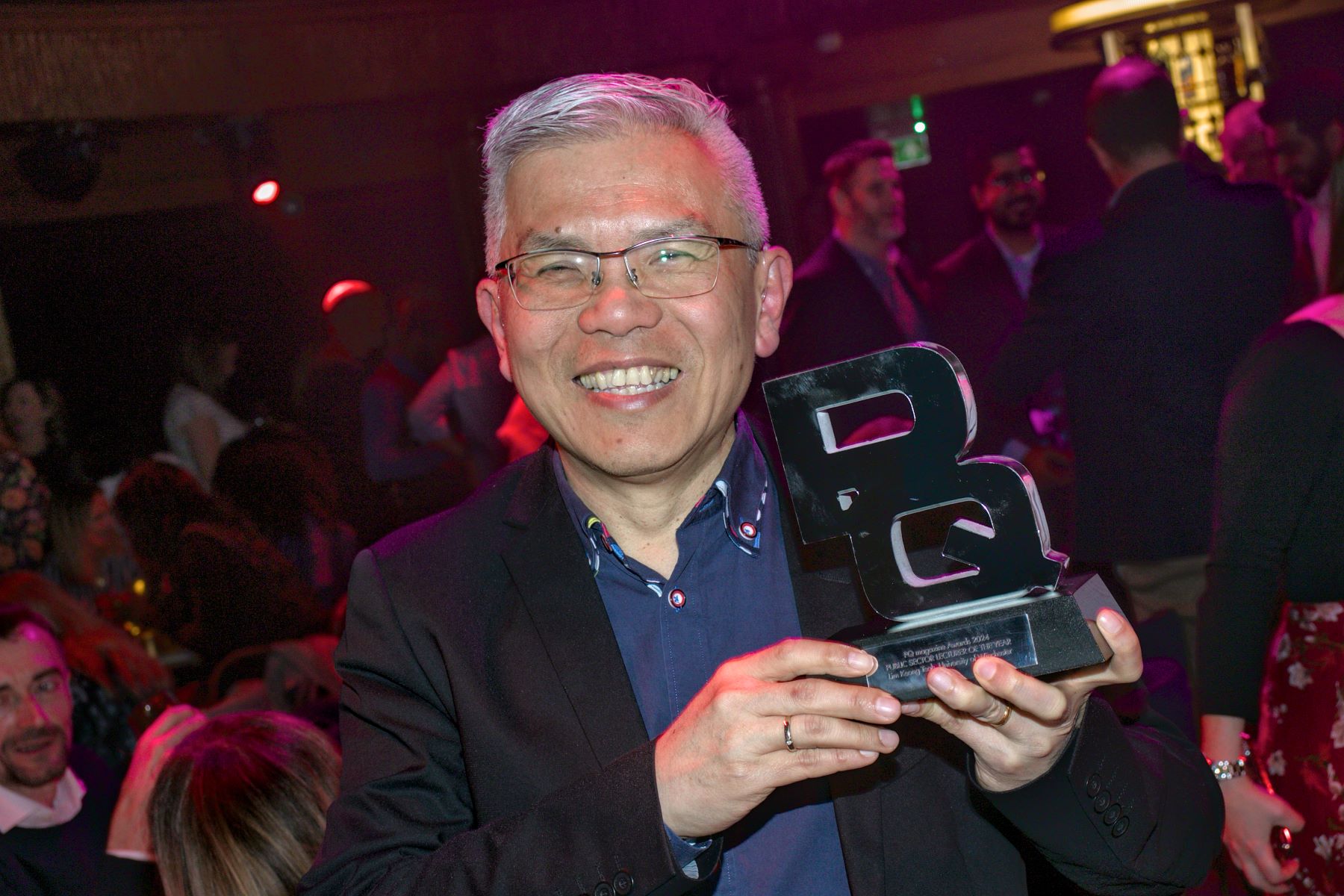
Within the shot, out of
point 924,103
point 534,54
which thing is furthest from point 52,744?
point 924,103

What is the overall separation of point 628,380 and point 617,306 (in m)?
0.09

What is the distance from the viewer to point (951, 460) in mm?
1174

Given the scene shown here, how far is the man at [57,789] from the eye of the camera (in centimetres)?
248

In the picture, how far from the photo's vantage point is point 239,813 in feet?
6.12

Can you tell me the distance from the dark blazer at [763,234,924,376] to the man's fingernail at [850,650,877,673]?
320cm

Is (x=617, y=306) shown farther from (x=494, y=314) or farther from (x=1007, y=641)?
(x=1007, y=641)

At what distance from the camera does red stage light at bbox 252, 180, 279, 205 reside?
507 centimetres

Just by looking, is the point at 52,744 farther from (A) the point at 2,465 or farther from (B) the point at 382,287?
(B) the point at 382,287

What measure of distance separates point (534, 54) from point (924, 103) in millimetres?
2668

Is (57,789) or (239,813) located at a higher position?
(239,813)

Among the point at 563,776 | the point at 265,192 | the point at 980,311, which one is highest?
the point at 265,192

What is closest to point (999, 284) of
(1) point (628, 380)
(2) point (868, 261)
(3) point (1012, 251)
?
(3) point (1012, 251)

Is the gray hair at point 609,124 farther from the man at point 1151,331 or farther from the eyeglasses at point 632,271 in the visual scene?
the man at point 1151,331

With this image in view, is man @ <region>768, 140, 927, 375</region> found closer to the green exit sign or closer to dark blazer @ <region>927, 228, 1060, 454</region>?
dark blazer @ <region>927, 228, 1060, 454</region>
